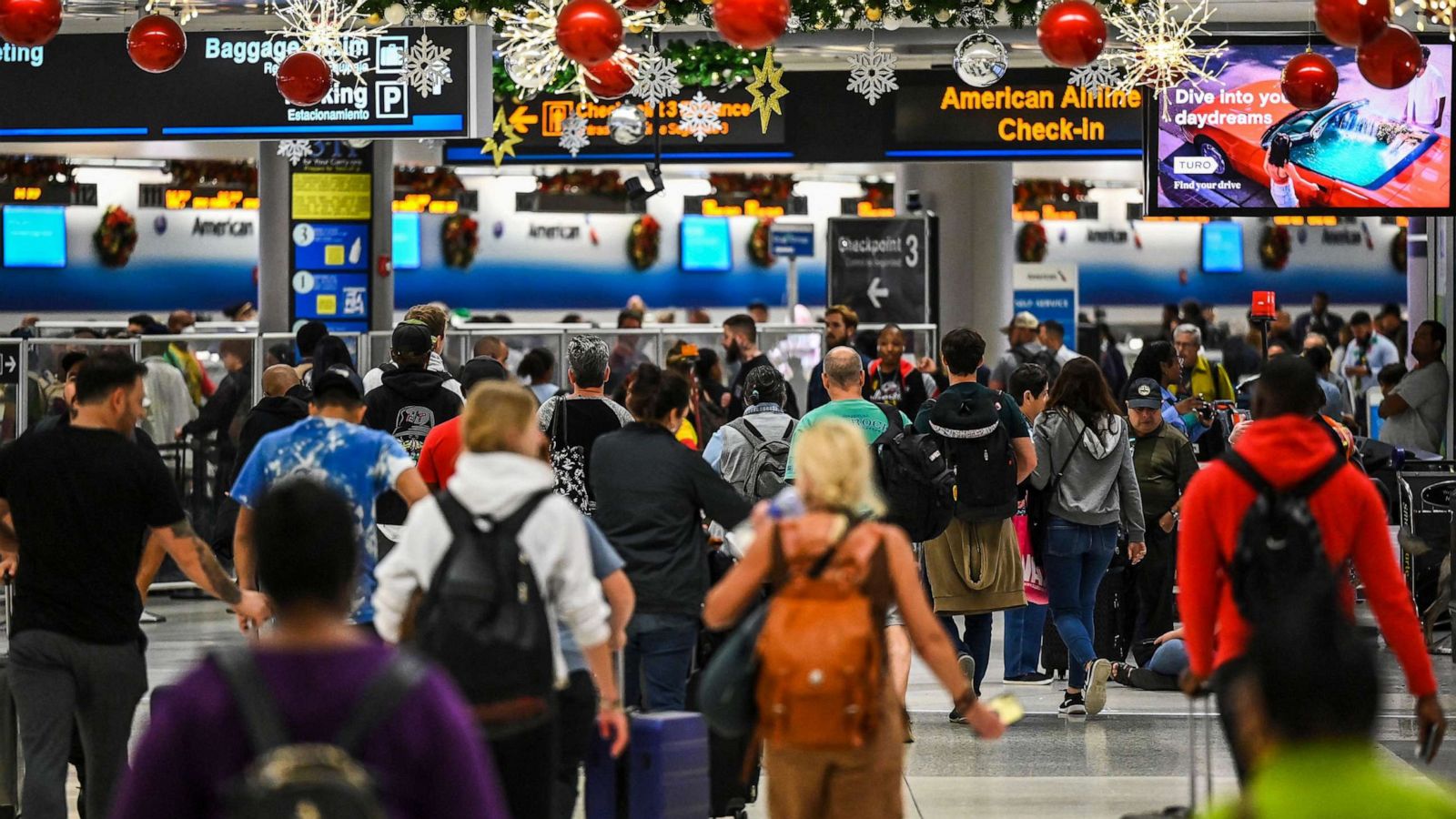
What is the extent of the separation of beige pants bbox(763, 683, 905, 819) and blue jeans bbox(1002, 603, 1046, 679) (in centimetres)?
500

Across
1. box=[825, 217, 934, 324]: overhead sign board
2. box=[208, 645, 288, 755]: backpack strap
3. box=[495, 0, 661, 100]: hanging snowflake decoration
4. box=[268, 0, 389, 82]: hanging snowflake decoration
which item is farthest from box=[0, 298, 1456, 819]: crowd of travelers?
box=[825, 217, 934, 324]: overhead sign board

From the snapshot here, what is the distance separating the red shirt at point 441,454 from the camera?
6598mm

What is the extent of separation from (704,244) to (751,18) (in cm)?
1765

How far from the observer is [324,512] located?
2.73 m

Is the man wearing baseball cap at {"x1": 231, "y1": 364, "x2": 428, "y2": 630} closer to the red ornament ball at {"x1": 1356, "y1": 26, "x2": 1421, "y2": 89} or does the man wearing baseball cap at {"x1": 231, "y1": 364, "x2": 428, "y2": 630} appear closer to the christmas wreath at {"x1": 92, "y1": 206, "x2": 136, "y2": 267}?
the red ornament ball at {"x1": 1356, "y1": 26, "x2": 1421, "y2": 89}

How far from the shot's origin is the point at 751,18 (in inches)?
267

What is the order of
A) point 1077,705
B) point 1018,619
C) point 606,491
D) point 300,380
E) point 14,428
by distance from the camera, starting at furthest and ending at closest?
point 14,428
point 300,380
point 1018,619
point 1077,705
point 606,491

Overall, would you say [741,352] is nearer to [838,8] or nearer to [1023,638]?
[838,8]

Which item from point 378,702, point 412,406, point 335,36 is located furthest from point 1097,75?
point 378,702

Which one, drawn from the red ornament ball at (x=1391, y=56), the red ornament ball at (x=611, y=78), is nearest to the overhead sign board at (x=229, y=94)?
the red ornament ball at (x=611, y=78)

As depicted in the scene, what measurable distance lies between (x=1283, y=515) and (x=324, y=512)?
264 cm

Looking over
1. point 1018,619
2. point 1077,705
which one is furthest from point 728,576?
point 1018,619

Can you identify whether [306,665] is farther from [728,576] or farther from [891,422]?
[891,422]

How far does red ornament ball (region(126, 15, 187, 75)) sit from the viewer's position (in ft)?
27.6
